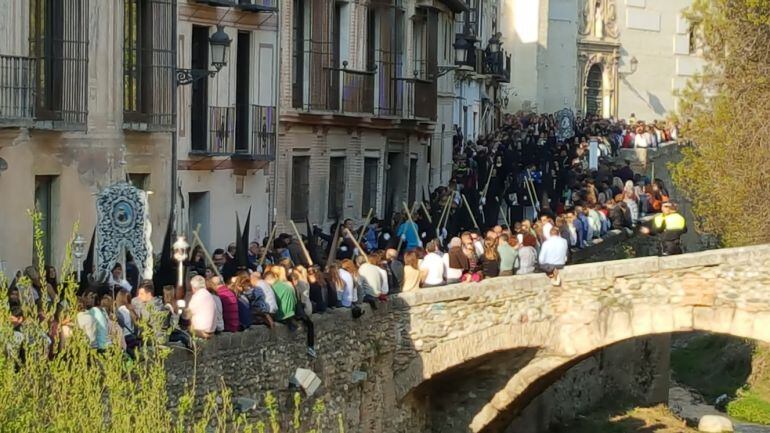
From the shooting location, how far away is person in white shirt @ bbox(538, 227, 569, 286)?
29328 millimetres

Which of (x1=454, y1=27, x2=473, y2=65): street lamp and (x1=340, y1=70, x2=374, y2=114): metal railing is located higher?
(x1=454, y1=27, x2=473, y2=65): street lamp

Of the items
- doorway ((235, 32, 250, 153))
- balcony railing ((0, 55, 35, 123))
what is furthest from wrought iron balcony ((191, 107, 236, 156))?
balcony railing ((0, 55, 35, 123))

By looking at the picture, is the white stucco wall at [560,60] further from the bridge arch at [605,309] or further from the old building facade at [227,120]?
the bridge arch at [605,309]

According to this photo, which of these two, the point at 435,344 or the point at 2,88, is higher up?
the point at 2,88

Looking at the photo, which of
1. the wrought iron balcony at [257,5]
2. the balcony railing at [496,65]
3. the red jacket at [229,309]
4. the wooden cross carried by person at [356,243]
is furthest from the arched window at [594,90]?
the red jacket at [229,309]

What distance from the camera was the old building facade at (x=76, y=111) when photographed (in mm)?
23484

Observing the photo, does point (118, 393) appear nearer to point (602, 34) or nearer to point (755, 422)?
point (755, 422)

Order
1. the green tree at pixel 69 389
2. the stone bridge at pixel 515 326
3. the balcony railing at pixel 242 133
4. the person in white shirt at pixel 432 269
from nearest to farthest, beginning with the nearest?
1. the green tree at pixel 69 389
2. the stone bridge at pixel 515 326
3. the person in white shirt at pixel 432 269
4. the balcony railing at pixel 242 133

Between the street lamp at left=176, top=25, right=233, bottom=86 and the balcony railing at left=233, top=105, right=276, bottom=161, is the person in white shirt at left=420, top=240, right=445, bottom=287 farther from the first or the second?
the street lamp at left=176, top=25, right=233, bottom=86

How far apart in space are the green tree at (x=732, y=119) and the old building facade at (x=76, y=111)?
41.3 ft

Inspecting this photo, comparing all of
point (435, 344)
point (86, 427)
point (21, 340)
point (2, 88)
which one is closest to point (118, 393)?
point (86, 427)

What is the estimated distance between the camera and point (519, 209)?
128ft

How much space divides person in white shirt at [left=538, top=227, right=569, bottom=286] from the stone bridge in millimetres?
131

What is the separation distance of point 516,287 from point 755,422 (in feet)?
41.3
